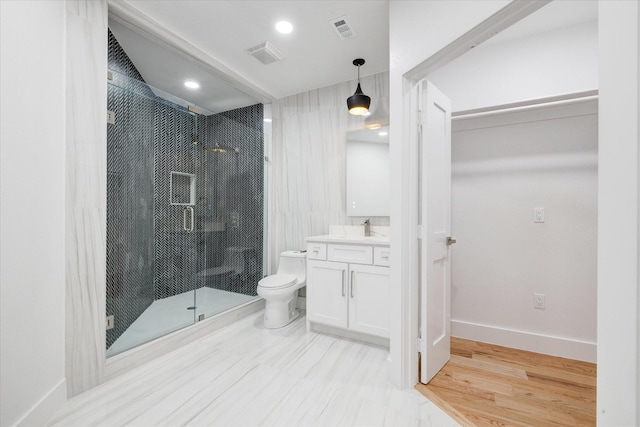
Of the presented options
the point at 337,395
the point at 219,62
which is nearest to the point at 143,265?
the point at 337,395

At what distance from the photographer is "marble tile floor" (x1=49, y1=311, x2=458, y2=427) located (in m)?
1.52

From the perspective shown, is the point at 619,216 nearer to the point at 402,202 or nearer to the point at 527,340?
the point at 402,202

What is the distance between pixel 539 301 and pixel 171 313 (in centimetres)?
319

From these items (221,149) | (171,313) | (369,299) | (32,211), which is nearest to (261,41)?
(221,149)

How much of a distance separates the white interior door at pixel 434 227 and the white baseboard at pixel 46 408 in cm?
Result: 220

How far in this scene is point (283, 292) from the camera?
270 centimetres

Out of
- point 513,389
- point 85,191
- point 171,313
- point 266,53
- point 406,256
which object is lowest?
point 513,389

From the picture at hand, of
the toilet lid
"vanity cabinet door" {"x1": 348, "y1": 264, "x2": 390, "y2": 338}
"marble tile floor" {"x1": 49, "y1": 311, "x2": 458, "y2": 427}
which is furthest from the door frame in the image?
the toilet lid

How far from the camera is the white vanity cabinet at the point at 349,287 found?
231 cm

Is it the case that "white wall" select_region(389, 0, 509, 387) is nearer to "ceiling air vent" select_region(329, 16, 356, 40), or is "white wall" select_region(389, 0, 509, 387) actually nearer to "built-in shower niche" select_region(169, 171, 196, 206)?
"ceiling air vent" select_region(329, 16, 356, 40)

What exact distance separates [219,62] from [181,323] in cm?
255

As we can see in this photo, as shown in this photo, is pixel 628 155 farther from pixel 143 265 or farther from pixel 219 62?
pixel 219 62

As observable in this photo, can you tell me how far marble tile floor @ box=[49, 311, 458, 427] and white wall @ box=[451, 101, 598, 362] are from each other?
1.12 m

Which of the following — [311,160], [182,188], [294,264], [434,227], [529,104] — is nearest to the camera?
[434,227]
